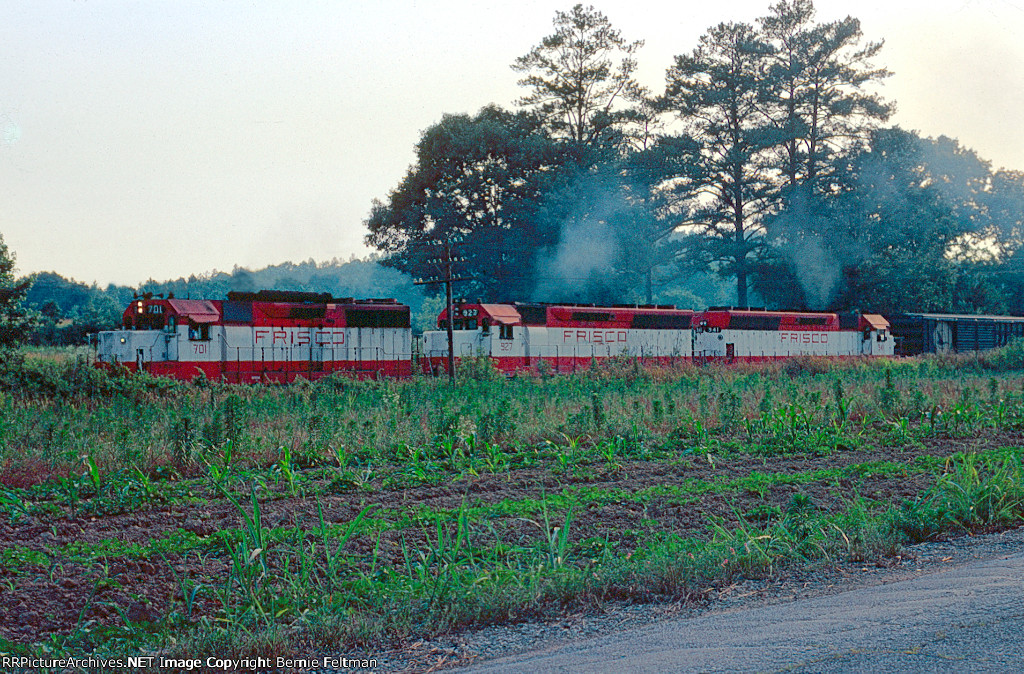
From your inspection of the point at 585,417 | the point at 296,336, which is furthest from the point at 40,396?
the point at 585,417

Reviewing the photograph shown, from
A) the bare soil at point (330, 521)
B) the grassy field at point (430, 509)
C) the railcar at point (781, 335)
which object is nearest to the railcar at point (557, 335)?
the railcar at point (781, 335)

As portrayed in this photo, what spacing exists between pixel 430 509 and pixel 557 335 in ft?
96.4

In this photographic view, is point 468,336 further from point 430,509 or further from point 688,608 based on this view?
point 688,608

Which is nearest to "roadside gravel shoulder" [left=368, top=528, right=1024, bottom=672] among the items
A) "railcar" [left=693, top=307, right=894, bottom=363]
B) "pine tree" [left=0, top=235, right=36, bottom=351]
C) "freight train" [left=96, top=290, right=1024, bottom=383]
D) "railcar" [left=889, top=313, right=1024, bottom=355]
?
"freight train" [left=96, top=290, right=1024, bottom=383]

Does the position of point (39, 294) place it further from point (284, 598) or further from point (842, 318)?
point (284, 598)

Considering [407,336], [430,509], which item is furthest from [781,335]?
[430,509]

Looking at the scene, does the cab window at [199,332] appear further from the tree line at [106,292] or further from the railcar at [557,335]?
the railcar at [557,335]

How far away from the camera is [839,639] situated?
485cm

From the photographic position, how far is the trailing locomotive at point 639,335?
3594 centimetres

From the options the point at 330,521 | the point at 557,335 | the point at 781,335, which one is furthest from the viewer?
the point at 781,335

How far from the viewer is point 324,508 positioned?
30.5 feet

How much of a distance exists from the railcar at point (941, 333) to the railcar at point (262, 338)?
32531mm

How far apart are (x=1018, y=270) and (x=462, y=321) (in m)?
54.9

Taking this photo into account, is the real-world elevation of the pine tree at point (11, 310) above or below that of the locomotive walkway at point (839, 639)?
above
